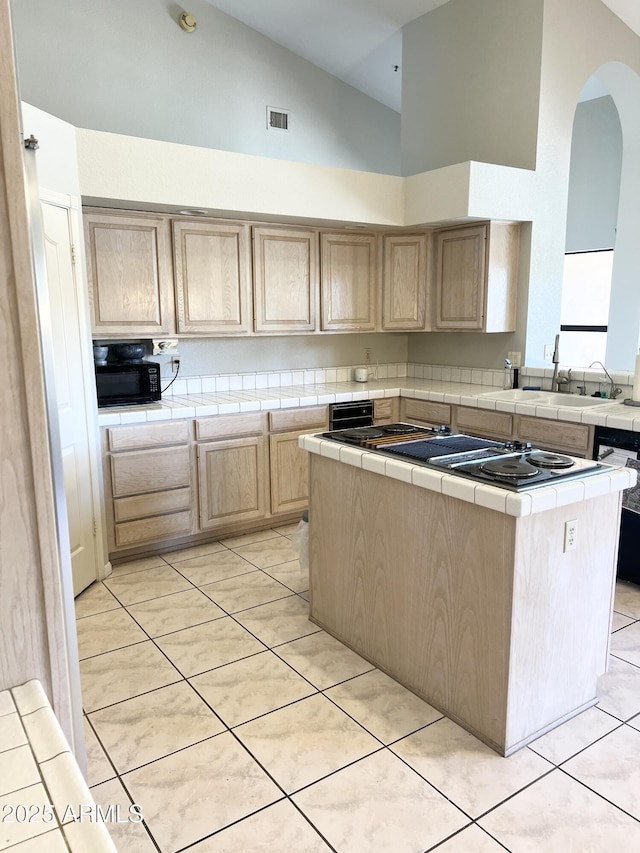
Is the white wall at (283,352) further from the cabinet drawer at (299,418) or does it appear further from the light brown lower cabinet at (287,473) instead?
the light brown lower cabinet at (287,473)

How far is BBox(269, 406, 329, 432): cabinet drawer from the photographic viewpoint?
4.11 metres

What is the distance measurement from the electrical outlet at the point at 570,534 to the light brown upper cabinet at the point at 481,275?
2.46 m

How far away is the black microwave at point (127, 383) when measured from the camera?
3.62 m

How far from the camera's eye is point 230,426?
3922 millimetres

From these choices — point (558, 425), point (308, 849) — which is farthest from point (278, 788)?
point (558, 425)

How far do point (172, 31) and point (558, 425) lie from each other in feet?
12.5

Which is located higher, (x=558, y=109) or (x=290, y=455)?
(x=558, y=109)

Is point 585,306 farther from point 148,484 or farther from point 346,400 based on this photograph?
point 148,484

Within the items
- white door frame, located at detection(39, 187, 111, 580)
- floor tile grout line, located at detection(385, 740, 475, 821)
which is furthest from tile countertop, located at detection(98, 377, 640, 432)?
floor tile grout line, located at detection(385, 740, 475, 821)

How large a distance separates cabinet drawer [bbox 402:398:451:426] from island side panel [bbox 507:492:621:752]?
213 centimetres

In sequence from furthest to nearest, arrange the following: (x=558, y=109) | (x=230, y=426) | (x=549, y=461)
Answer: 1. (x=558, y=109)
2. (x=230, y=426)
3. (x=549, y=461)

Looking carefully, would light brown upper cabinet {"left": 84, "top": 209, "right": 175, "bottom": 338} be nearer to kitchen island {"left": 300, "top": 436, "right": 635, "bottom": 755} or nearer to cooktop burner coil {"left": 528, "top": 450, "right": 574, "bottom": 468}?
kitchen island {"left": 300, "top": 436, "right": 635, "bottom": 755}

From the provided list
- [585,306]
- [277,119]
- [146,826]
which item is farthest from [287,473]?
[585,306]

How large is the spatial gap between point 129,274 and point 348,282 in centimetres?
168
